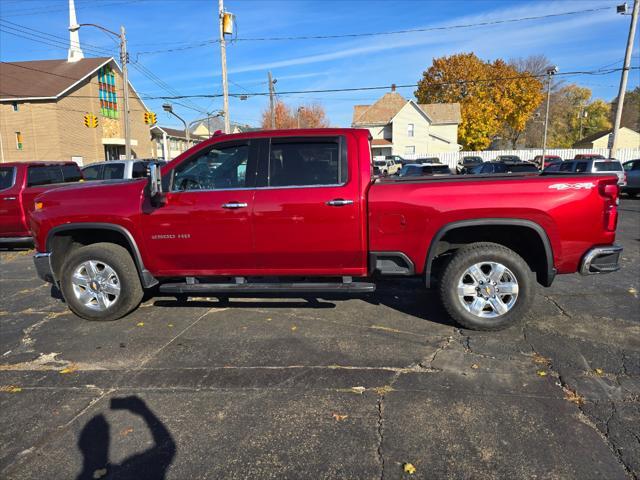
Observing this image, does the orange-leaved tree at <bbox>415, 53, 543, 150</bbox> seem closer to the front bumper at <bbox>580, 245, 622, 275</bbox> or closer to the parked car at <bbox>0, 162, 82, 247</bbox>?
the parked car at <bbox>0, 162, 82, 247</bbox>

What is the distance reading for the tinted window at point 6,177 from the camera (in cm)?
889

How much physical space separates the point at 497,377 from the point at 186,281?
126 inches

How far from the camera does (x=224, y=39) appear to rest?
23.7 metres

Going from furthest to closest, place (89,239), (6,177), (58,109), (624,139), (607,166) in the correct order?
(624,139)
(58,109)
(607,166)
(6,177)
(89,239)

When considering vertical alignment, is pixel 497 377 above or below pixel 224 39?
below

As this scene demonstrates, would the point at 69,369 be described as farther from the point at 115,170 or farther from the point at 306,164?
the point at 115,170

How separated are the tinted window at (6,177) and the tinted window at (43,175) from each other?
306mm

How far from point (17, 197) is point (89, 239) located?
4.67 meters

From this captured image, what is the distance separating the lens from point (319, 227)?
4.52 meters

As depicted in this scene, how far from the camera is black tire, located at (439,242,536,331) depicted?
14.4 feet

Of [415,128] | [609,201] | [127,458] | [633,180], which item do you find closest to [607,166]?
[633,180]

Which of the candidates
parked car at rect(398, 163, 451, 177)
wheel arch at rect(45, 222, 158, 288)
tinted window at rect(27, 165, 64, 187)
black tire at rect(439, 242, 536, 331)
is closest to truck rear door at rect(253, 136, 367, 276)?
black tire at rect(439, 242, 536, 331)

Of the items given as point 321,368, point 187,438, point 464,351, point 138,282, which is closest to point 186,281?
point 138,282

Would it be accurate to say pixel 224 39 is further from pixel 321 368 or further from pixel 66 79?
pixel 321 368
